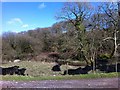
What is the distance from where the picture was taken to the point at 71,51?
13297mm

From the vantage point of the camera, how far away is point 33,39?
1634 centimetres

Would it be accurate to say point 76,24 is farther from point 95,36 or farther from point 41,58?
point 41,58

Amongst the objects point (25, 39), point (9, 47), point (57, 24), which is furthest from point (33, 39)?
point (57, 24)

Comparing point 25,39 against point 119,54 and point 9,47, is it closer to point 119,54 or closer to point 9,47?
point 9,47

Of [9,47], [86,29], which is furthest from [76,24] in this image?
[9,47]

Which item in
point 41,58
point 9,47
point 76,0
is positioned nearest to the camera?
point 76,0

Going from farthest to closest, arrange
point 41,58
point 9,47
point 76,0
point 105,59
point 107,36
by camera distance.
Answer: point 41,58 → point 9,47 → point 107,36 → point 105,59 → point 76,0

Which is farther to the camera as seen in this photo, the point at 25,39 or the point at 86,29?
the point at 25,39

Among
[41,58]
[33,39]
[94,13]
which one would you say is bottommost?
[41,58]

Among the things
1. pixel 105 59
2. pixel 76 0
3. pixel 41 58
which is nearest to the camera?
pixel 76 0

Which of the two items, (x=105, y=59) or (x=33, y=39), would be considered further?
(x=33, y=39)

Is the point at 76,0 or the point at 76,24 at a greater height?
the point at 76,0

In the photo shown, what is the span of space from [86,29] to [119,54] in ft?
7.22

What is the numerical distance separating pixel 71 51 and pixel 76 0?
2868mm
